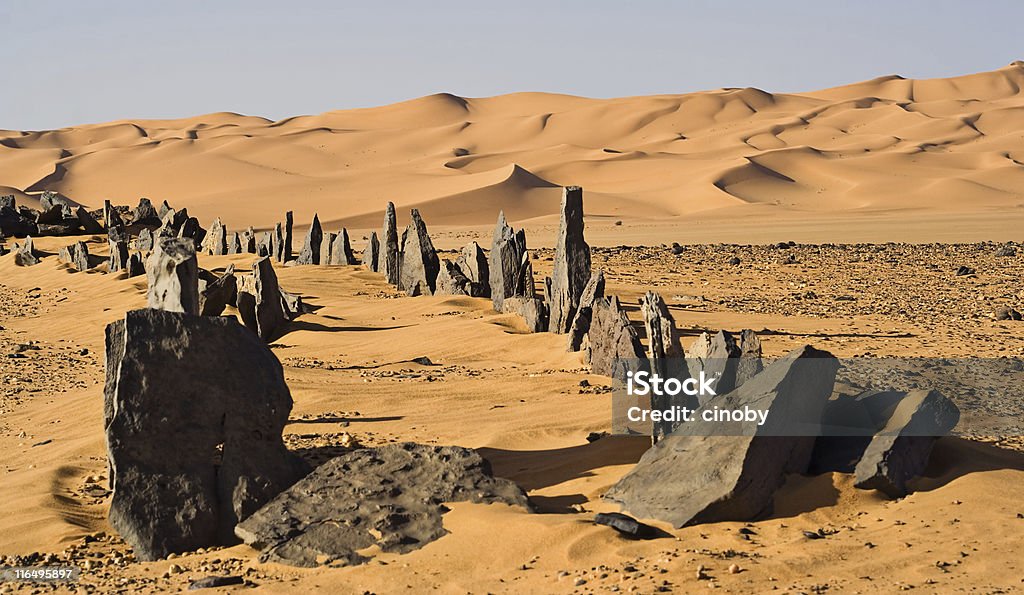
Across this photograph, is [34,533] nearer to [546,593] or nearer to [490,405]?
[546,593]

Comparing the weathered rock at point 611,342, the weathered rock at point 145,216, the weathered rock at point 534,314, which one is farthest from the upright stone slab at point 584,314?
the weathered rock at point 145,216

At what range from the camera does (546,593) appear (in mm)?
4926

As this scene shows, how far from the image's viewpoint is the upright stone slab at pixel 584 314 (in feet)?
35.6

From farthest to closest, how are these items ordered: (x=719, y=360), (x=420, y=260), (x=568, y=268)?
(x=420, y=260), (x=568, y=268), (x=719, y=360)

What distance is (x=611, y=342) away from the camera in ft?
31.2

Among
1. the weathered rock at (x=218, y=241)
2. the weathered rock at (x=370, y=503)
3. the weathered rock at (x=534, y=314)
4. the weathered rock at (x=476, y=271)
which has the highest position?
the weathered rock at (x=218, y=241)

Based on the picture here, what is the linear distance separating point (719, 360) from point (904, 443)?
121cm

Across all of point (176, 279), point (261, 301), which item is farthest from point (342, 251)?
point (176, 279)

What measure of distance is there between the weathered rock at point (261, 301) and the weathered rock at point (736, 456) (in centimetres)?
721

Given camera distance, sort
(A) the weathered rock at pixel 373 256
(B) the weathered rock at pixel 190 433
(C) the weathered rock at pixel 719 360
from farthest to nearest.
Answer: (A) the weathered rock at pixel 373 256 < (C) the weathered rock at pixel 719 360 < (B) the weathered rock at pixel 190 433

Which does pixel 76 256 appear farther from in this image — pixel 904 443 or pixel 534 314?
pixel 904 443

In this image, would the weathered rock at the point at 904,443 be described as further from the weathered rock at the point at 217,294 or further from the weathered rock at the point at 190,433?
the weathered rock at the point at 217,294

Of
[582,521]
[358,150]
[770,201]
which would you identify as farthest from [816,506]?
[358,150]

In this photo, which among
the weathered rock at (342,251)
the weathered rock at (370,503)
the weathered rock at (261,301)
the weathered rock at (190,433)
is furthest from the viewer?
the weathered rock at (342,251)
